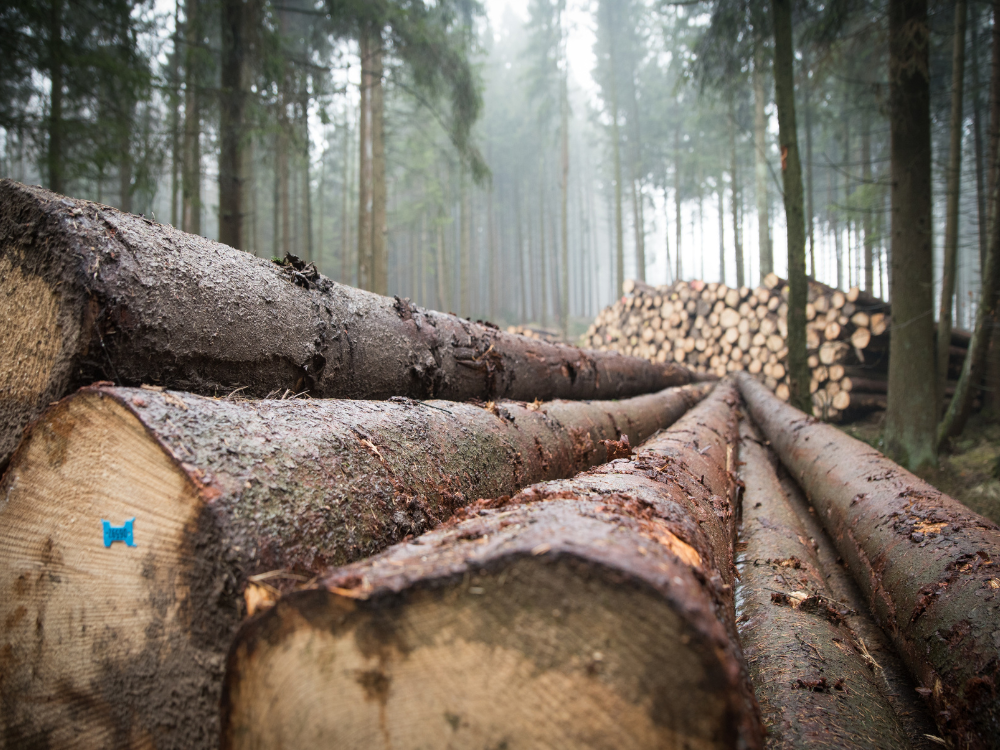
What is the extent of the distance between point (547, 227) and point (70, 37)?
3172 cm

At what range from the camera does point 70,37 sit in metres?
6.38

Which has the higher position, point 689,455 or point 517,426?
point 517,426

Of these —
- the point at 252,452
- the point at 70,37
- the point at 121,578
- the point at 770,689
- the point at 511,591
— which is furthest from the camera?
the point at 70,37

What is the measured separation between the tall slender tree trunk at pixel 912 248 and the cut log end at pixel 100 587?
664 centimetres

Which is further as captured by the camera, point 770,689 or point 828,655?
point 828,655

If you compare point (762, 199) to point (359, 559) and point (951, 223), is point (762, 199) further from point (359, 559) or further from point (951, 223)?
point (359, 559)

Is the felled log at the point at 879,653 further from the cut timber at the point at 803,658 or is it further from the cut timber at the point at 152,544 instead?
the cut timber at the point at 152,544

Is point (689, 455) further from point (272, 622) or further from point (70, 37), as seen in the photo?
point (70, 37)

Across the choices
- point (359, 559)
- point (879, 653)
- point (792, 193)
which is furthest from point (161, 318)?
point (792, 193)

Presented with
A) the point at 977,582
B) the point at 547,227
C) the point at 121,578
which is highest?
the point at 547,227

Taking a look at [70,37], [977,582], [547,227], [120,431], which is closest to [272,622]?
[120,431]

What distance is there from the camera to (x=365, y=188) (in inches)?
442

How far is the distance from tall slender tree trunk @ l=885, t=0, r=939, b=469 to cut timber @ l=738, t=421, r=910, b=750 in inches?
152

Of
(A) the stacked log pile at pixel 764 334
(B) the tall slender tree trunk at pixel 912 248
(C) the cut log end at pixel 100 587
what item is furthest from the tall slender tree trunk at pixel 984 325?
(C) the cut log end at pixel 100 587
